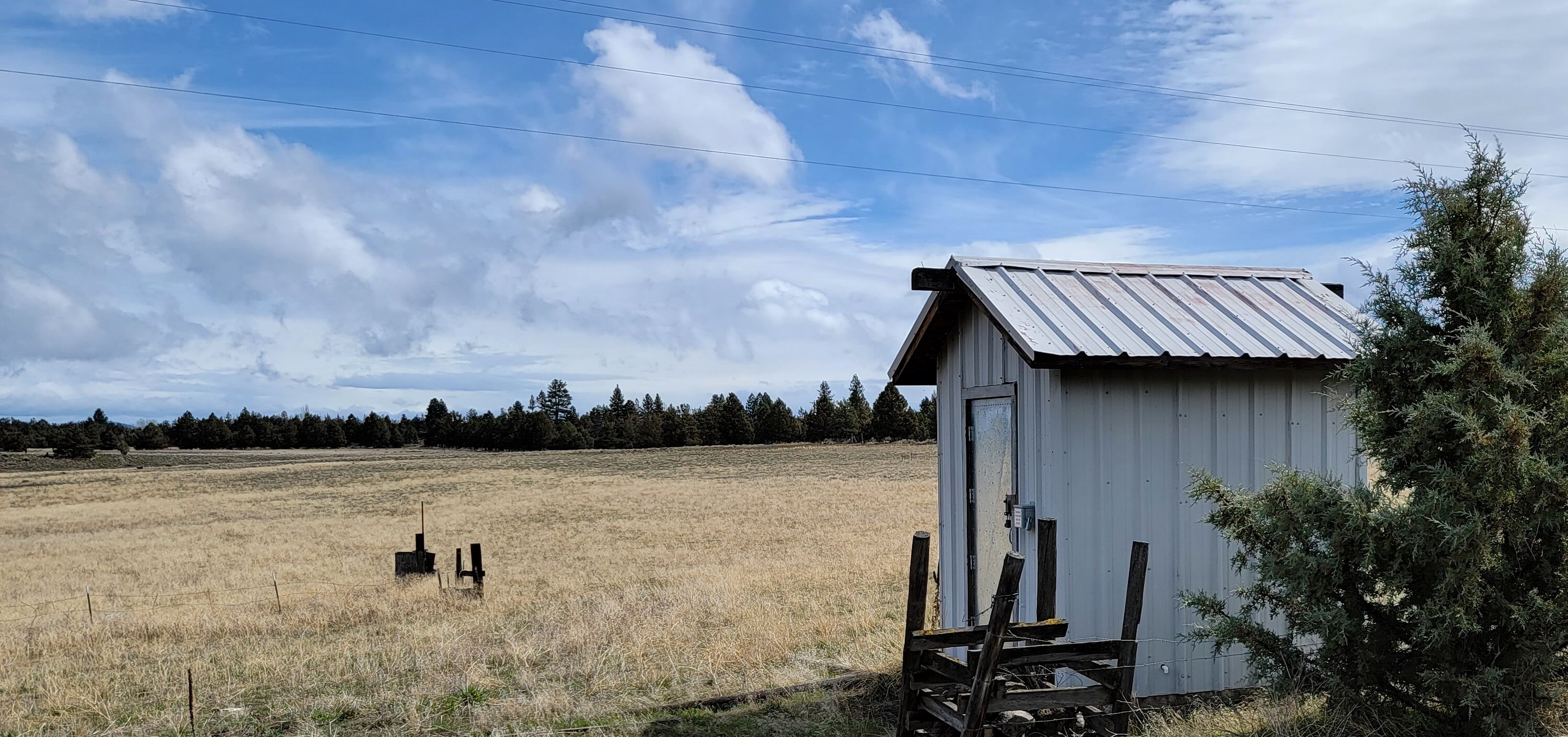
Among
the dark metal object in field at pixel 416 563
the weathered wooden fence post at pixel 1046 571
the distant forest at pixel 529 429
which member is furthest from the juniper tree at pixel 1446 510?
the distant forest at pixel 529 429

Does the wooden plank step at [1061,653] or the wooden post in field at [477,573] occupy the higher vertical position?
the wooden plank step at [1061,653]

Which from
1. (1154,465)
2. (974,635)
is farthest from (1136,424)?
(974,635)

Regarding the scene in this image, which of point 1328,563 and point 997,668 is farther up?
point 1328,563

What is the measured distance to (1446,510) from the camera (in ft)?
18.1

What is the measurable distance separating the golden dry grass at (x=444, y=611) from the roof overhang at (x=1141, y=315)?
3.42 metres

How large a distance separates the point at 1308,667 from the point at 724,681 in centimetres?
466

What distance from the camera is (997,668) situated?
612 cm

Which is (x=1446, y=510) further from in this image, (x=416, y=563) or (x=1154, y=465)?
(x=416, y=563)

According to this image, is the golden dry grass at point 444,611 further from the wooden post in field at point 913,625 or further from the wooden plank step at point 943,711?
the wooden plank step at point 943,711

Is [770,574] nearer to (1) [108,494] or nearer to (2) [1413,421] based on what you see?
(2) [1413,421]

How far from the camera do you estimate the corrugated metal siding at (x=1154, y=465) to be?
744 centimetres

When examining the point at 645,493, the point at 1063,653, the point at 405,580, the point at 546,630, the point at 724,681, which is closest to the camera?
the point at 1063,653

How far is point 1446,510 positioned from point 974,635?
2.73 metres

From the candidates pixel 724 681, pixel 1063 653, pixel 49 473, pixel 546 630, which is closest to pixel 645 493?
pixel 546 630
